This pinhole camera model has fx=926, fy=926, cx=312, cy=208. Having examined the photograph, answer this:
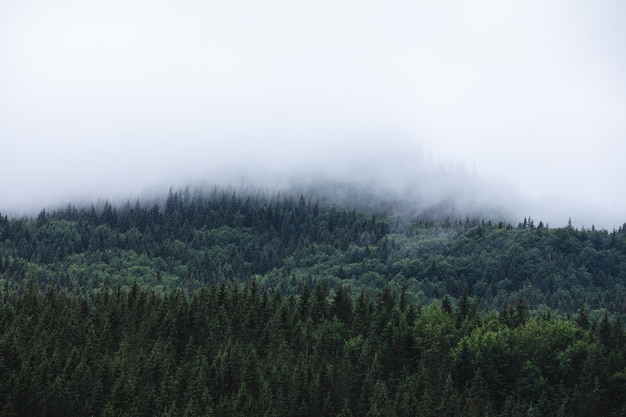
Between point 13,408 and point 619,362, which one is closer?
point 13,408

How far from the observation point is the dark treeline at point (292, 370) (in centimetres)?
15338

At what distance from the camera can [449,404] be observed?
160500 millimetres

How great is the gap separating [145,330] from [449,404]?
6742 cm

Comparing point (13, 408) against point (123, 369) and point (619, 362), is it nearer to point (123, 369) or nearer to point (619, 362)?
point (123, 369)

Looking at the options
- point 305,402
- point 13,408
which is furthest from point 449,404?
point 13,408

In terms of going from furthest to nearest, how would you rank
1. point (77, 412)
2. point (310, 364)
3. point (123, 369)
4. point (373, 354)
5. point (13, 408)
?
point (373, 354) < point (310, 364) < point (123, 369) < point (77, 412) < point (13, 408)

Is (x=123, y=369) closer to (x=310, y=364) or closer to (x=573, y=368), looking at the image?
(x=310, y=364)

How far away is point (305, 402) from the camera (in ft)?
524

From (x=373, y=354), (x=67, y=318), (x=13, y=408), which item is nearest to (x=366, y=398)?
(x=373, y=354)

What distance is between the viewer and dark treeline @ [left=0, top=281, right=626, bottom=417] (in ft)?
503

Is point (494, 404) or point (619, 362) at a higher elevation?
point (619, 362)

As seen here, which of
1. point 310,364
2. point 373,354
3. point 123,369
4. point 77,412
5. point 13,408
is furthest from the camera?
point 373,354

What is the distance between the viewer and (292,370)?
17512 cm

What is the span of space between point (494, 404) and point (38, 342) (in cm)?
9014
